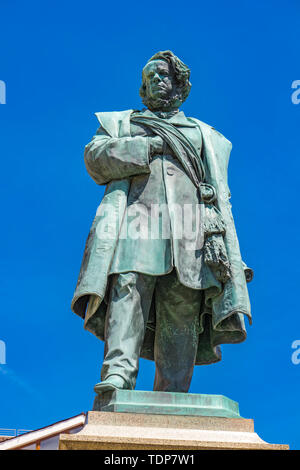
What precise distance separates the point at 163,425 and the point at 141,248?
2083 millimetres

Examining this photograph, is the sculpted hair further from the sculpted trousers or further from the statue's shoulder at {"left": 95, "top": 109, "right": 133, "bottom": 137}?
the sculpted trousers

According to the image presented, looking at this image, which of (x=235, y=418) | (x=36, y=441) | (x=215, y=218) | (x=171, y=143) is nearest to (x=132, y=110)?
(x=171, y=143)

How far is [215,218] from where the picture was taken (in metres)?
9.19

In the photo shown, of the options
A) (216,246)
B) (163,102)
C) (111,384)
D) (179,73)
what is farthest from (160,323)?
(179,73)

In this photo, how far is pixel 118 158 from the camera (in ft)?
30.1

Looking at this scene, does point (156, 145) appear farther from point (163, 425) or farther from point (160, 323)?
point (163, 425)

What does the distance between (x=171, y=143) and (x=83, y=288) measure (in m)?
2.10

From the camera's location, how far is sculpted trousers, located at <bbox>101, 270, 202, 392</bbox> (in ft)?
27.7

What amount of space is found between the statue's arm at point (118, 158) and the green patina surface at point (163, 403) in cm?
264

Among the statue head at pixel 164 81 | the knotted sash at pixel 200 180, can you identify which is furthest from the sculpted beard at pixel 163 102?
the knotted sash at pixel 200 180

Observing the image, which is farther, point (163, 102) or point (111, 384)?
point (163, 102)

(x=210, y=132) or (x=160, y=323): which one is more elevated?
(x=210, y=132)

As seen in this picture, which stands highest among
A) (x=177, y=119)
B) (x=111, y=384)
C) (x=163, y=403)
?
(x=177, y=119)

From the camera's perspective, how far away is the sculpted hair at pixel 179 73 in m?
9.98
